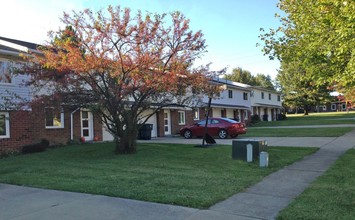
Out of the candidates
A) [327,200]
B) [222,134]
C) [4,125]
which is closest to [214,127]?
[222,134]

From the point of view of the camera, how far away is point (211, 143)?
1691cm

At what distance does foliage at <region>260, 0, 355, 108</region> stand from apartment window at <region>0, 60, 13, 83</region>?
38.0 ft

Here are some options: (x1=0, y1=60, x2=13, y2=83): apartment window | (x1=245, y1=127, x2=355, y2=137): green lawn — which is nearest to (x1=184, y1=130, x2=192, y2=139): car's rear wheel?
(x1=245, y1=127, x2=355, y2=137): green lawn

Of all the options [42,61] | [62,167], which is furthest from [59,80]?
[62,167]

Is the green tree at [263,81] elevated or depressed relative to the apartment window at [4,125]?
elevated

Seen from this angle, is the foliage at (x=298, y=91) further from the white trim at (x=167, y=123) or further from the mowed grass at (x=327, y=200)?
the mowed grass at (x=327, y=200)

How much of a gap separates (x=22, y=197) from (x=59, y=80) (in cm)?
608

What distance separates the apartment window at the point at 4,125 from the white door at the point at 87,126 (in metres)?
4.95

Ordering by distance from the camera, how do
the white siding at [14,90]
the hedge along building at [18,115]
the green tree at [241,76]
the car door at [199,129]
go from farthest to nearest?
the green tree at [241,76], the car door at [199,129], the white siding at [14,90], the hedge along building at [18,115]

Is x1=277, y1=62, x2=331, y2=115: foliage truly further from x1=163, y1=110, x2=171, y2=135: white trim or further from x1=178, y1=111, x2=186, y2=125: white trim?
x1=163, y1=110, x2=171, y2=135: white trim

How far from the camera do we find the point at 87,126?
20641mm

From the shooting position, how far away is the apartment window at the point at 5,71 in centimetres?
1545

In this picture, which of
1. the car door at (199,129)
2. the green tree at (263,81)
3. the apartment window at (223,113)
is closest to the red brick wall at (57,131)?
the car door at (199,129)

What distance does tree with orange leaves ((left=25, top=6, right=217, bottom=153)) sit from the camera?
1209cm
